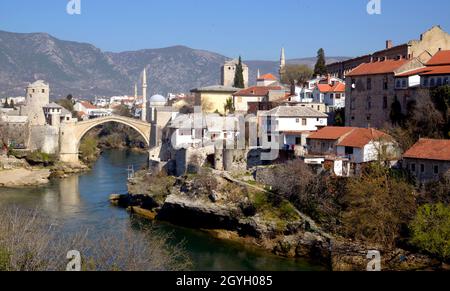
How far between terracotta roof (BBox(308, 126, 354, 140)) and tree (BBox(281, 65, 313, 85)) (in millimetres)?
22446

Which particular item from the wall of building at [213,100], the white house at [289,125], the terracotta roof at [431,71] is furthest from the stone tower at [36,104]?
the terracotta roof at [431,71]

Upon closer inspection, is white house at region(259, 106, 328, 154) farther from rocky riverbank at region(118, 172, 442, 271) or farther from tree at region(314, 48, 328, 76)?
tree at region(314, 48, 328, 76)

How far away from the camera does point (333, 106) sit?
3894 cm

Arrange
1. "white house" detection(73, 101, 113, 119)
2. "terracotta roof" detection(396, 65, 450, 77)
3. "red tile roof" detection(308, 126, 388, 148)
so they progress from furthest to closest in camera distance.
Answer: "white house" detection(73, 101, 113, 119), "terracotta roof" detection(396, 65, 450, 77), "red tile roof" detection(308, 126, 388, 148)

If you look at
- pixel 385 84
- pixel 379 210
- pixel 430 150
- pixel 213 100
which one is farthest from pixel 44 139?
pixel 430 150

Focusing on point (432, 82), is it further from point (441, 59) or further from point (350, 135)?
point (350, 135)

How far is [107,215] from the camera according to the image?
31516 mm

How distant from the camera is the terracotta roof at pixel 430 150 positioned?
79.6ft

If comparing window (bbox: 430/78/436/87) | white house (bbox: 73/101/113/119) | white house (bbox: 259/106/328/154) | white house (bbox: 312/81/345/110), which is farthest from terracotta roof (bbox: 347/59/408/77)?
white house (bbox: 73/101/113/119)

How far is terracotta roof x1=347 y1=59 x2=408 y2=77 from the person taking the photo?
31253 mm

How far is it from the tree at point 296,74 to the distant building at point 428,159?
28.1 m

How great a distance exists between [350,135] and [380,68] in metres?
5.39

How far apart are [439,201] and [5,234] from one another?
1482 cm
